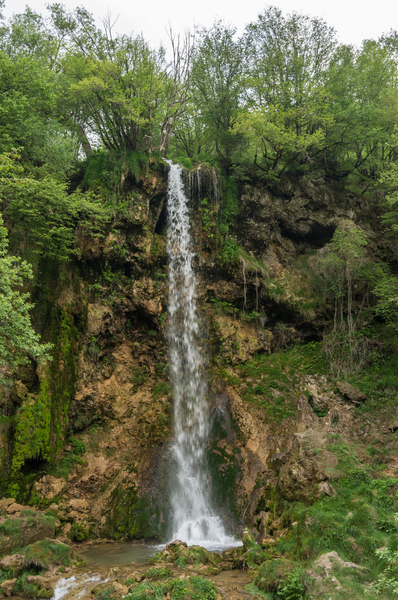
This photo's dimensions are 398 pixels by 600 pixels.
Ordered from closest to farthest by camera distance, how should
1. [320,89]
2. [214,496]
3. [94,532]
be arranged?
[94,532]
[214,496]
[320,89]

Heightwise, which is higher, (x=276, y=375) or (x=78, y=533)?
(x=276, y=375)

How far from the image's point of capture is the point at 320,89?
18500 mm

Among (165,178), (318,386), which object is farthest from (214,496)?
(165,178)

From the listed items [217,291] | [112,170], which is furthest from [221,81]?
[217,291]

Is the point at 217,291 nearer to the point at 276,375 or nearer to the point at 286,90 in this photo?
the point at 276,375

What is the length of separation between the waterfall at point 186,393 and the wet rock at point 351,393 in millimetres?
5587

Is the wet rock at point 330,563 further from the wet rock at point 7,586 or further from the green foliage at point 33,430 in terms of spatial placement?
the green foliage at point 33,430

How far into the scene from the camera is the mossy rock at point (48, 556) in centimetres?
855

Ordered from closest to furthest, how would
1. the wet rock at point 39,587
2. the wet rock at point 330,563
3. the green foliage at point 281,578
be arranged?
the wet rock at point 330,563
the green foliage at point 281,578
the wet rock at point 39,587

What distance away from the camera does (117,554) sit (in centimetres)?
1016

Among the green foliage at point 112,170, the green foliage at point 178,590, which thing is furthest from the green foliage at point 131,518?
the green foliage at point 112,170

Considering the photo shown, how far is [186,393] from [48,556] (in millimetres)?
7886

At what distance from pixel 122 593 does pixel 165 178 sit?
16.7 m

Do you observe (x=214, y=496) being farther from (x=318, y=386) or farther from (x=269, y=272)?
(x=269, y=272)
